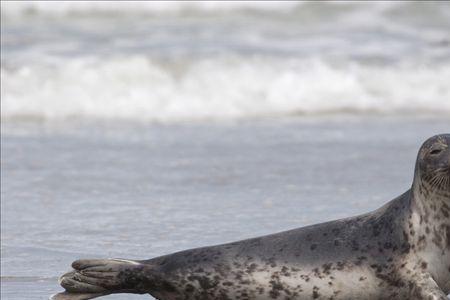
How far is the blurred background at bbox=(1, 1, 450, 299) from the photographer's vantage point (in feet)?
22.6

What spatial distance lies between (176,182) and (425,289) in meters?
3.27

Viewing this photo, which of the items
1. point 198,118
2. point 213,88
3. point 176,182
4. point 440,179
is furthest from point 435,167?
point 213,88

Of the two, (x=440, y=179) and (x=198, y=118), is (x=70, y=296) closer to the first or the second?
(x=440, y=179)

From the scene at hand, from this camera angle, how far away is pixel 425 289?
15.8 ft

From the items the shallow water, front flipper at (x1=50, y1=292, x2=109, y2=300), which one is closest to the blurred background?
the shallow water

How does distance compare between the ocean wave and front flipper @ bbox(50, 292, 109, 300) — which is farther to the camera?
the ocean wave

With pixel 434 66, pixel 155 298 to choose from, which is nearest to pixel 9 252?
pixel 155 298

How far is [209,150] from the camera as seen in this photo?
29.3 feet

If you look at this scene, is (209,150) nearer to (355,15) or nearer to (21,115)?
(21,115)

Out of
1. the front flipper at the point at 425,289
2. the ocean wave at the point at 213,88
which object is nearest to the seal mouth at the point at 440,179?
the front flipper at the point at 425,289

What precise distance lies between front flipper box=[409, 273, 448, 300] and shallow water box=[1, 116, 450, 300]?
4.10 ft

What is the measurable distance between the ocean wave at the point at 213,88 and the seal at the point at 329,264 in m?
5.29

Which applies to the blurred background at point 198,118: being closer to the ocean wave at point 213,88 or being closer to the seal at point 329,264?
the ocean wave at point 213,88

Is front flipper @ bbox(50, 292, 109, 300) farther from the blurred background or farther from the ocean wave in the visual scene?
the ocean wave
